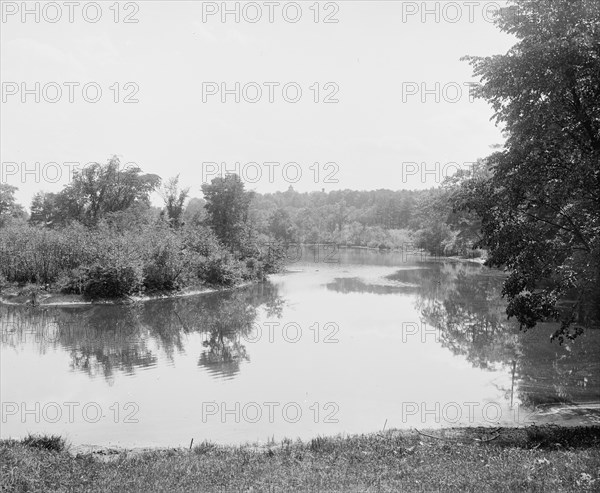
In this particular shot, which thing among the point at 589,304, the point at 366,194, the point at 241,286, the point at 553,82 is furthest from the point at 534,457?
the point at 366,194

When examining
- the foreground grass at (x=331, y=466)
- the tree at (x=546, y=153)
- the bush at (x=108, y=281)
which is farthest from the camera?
the bush at (x=108, y=281)

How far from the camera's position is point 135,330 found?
76.2 ft

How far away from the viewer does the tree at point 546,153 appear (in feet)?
34.6

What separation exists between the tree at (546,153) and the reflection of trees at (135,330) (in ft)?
30.3

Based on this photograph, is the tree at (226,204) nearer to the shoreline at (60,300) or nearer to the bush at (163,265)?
the bush at (163,265)

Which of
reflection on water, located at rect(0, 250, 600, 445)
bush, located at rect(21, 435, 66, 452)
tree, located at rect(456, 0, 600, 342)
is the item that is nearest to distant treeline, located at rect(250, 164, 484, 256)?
reflection on water, located at rect(0, 250, 600, 445)

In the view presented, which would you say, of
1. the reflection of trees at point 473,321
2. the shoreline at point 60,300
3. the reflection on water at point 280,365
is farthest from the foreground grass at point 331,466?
the shoreline at point 60,300

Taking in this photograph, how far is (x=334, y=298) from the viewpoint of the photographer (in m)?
34.6

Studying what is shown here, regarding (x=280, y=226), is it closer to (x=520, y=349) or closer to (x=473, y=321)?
(x=473, y=321)

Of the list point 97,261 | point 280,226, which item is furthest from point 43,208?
point 97,261

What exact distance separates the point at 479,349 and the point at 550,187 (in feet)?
34.7

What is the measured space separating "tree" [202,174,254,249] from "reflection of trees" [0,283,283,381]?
588 inches

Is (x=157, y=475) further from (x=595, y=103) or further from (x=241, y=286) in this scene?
(x=241, y=286)

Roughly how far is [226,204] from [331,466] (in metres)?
43.1
